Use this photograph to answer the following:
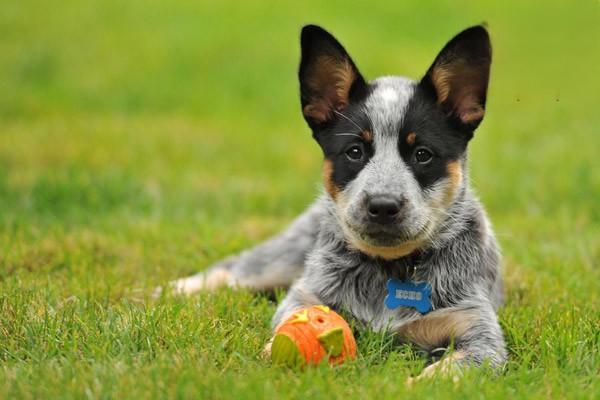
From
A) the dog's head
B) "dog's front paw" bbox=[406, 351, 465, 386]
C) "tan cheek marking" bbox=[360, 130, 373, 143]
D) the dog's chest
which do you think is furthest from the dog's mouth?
"dog's front paw" bbox=[406, 351, 465, 386]

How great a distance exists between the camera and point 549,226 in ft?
27.0

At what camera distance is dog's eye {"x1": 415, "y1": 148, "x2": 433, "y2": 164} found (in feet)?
15.6

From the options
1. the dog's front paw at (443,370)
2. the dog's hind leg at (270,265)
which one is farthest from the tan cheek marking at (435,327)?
the dog's hind leg at (270,265)

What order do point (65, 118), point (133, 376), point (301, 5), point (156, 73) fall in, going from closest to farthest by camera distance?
1. point (133, 376)
2. point (65, 118)
3. point (156, 73)
4. point (301, 5)

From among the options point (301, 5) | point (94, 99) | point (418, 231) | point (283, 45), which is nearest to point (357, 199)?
point (418, 231)

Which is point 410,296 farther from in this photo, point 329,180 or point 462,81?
point 462,81

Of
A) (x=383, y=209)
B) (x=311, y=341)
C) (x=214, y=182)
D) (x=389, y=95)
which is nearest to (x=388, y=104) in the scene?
(x=389, y=95)

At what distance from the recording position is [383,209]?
4.51 meters

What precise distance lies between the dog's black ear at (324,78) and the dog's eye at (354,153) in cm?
32

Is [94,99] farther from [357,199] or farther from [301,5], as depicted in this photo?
[357,199]

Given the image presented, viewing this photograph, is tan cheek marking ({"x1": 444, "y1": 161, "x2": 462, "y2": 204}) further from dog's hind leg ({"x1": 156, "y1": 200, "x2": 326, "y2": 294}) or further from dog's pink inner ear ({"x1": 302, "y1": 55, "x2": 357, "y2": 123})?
dog's hind leg ({"x1": 156, "y1": 200, "x2": 326, "y2": 294})

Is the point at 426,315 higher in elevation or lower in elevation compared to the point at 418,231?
lower

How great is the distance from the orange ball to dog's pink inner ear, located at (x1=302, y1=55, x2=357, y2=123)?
1.29 meters

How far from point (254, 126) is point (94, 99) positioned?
249 cm
